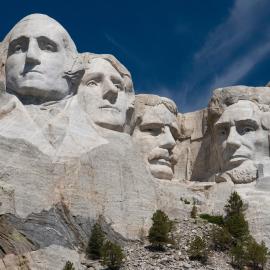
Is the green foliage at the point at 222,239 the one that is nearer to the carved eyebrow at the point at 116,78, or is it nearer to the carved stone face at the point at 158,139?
the carved stone face at the point at 158,139

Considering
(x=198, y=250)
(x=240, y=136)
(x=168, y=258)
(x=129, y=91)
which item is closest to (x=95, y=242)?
(x=168, y=258)

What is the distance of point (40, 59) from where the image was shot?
23.3 metres

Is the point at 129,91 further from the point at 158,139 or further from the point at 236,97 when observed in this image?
the point at 236,97

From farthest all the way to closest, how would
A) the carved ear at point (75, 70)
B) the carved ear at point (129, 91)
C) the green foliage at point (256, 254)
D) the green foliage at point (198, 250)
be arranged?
1. the carved ear at point (129, 91)
2. the carved ear at point (75, 70)
3. the green foliage at point (256, 254)
4. the green foliage at point (198, 250)

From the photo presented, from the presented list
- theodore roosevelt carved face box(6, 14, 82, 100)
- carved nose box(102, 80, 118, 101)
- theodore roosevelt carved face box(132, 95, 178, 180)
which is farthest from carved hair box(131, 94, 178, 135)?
theodore roosevelt carved face box(6, 14, 82, 100)

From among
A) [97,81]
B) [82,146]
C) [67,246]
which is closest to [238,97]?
[97,81]

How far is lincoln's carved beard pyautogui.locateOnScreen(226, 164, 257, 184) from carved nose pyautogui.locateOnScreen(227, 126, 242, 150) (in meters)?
0.66

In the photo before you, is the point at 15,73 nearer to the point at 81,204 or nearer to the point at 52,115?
the point at 52,115

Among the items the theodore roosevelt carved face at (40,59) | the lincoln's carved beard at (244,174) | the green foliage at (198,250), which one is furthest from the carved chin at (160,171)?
the green foliage at (198,250)

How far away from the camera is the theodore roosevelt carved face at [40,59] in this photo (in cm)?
2316

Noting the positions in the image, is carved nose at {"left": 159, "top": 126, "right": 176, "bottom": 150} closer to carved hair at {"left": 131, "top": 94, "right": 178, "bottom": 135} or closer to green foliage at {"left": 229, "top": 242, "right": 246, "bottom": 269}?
carved hair at {"left": 131, "top": 94, "right": 178, "bottom": 135}

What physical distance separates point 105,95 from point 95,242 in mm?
5429

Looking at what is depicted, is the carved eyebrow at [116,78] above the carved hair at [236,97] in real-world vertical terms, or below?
below

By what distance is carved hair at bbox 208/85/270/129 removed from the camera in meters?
26.8
